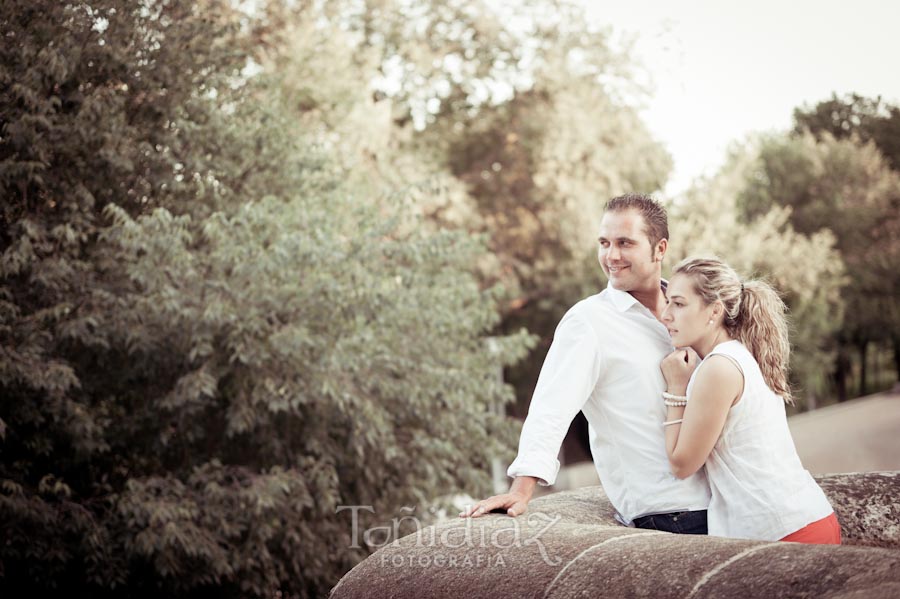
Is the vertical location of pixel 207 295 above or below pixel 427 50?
below

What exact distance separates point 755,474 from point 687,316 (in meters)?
0.55

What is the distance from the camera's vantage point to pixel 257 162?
11.6 metres

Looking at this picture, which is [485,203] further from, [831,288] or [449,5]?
[831,288]

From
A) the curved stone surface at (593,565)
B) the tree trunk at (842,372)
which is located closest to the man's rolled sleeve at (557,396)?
the curved stone surface at (593,565)

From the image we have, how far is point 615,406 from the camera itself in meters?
3.55

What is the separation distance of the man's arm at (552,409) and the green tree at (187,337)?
5.91m

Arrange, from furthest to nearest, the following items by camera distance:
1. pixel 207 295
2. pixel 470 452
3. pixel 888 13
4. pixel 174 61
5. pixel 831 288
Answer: pixel 888 13 → pixel 831 288 → pixel 470 452 → pixel 174 61 → pixel 207 295

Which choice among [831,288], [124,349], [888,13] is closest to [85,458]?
[124,349]

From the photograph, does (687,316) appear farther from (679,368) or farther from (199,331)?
(199,331)

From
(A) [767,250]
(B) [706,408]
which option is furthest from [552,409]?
(A) [767,250]

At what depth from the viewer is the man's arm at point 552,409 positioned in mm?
3297

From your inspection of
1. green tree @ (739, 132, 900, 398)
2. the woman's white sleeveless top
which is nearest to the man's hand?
the woman's white sleeveless top

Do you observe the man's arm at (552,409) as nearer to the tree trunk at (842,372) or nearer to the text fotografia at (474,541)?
the text fotografia at (474,541)

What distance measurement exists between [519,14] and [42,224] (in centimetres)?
1324
